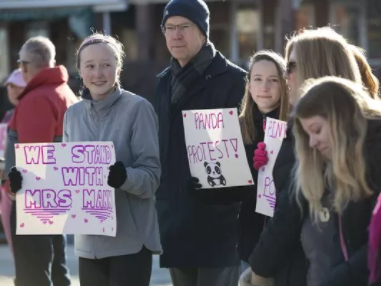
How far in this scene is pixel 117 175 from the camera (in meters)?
4.88

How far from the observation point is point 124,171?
489 cm

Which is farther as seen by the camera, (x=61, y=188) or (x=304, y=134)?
(x=61, y=188)

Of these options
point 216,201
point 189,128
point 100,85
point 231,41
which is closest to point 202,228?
point 216,201

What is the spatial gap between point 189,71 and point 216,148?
0.47m

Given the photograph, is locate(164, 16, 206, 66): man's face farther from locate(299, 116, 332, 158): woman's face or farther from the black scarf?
locate(299, 116, 332, 158): woman's face

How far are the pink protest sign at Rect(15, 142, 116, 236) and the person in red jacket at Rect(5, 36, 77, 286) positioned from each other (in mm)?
1114

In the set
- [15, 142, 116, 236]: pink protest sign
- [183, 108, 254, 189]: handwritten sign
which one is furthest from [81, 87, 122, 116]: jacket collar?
[183, 108, 254, 189]: handwritten sign

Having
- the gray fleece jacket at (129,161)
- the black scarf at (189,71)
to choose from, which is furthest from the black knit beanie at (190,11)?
the gray fleece jacket at (129,161)

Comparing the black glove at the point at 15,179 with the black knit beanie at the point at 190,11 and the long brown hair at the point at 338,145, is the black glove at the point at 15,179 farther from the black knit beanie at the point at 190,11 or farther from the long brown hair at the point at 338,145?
the long brown hair at the point at 338,145

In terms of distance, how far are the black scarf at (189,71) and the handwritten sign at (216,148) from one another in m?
0.22

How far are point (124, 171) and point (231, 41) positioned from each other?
20.3m

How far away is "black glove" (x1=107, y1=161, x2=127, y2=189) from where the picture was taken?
488cm

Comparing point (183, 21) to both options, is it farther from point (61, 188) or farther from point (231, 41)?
point (231, 41)

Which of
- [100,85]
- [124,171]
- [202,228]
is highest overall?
[100,85]
